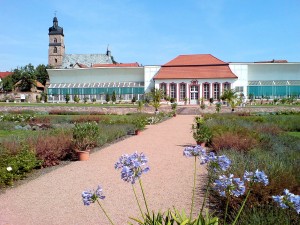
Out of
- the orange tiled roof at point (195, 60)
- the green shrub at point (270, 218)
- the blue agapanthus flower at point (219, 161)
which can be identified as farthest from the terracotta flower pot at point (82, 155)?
the orange tiled roof at point (195, 60)

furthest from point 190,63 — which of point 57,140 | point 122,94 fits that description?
point 57,140

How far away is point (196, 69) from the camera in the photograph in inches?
2062

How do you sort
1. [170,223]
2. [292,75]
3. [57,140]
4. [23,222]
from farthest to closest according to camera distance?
[292,75], [57,140], [23,222], [170,223]

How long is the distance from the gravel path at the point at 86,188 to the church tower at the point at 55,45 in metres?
81.2

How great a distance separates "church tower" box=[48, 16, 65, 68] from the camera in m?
85.5

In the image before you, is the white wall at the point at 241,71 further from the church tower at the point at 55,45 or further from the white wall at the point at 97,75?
the church tower at the point at 55,45

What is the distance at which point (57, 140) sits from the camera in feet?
30.2

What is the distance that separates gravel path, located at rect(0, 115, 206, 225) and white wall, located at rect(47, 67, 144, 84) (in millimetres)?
49506

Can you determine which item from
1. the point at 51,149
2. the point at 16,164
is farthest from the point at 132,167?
the point at 51,149

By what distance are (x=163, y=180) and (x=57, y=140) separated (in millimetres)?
3829

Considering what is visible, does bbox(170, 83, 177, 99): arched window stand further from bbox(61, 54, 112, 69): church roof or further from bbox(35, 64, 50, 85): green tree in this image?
bbox(35, 64, 50, 85): green tree

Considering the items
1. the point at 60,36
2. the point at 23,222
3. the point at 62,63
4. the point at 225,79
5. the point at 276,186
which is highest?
the point at 60,36

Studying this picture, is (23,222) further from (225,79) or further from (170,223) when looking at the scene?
(225,79)

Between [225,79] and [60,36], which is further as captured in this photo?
[60,36]
